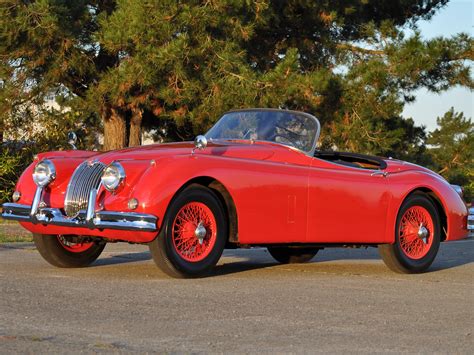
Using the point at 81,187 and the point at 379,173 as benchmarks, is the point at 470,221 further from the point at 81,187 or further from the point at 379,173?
the point at 81,187

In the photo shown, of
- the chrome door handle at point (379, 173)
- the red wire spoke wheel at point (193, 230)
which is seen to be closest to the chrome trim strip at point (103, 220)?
the red wire spoke wheel at point (193, 230)

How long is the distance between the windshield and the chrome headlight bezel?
1.87 meters

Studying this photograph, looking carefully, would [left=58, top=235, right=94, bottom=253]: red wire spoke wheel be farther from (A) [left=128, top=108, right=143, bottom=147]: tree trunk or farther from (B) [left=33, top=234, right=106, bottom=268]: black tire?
(A) [left=128, top=108, right=143, bottom=147]: tree trunk

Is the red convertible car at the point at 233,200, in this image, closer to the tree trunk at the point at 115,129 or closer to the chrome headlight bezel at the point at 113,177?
the chrome headlight bezel at the point at 113,177

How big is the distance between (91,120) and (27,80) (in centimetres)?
680

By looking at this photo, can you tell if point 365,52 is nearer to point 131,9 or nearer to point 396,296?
point 131,9

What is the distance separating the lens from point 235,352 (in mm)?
5094

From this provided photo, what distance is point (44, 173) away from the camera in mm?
8914

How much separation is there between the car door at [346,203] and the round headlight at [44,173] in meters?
2.33

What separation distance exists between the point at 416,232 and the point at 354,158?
1.19 meters

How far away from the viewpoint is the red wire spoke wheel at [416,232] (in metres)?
10.0

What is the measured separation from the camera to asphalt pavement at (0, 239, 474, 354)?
17.6 feet

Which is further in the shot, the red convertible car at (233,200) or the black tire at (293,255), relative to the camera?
the black tire at (293,255)

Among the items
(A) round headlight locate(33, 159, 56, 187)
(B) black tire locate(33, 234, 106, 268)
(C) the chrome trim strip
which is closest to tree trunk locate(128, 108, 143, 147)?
(B) black tire locate(33, 234, 106, 268)
